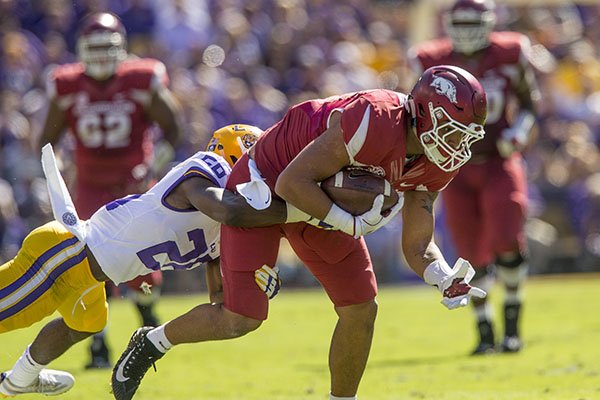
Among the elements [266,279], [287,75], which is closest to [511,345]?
[266,279]

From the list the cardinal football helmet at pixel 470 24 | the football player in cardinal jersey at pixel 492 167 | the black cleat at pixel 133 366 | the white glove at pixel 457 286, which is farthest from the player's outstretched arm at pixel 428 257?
the cardinal football helmet at pixel 470 24

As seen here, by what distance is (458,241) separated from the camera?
8.43 m

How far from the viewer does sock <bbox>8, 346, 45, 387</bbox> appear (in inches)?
228

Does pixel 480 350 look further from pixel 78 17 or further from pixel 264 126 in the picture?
pixel 78 17

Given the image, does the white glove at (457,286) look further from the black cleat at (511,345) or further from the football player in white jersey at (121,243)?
the black cleat at (511,345)

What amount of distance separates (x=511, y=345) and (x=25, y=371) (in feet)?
11.9

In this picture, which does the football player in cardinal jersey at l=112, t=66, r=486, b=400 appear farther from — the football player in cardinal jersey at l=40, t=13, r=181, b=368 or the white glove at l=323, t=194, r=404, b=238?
the football player in cardinal jersey at l=40, t=13, r=181, b=368

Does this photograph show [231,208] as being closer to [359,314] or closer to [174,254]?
[174,254]

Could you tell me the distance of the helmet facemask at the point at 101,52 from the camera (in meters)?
8.20

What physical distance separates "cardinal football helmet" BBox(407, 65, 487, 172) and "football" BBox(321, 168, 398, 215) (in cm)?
28

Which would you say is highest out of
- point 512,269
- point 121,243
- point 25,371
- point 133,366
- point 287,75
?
point 121,243

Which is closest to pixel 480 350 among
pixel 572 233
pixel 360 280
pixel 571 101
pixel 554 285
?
pixel 360 280

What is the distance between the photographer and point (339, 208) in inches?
195

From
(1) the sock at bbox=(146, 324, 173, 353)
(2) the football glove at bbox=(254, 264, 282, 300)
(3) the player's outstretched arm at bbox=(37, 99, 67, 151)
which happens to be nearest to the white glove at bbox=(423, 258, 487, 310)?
(2) the football glove at bbox=(254, 264, 282, 300)
